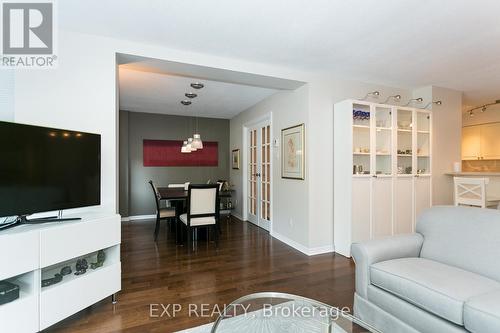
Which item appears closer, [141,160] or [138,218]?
[138,218]

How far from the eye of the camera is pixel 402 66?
336 centimetres

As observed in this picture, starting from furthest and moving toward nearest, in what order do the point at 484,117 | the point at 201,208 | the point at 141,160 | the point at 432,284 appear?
1. the point at 141,160
2. the point at 484,117
3. the point at 201,208
4. the point at 432,284

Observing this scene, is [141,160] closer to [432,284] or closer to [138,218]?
[138,218]

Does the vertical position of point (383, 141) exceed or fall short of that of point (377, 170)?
it exceeds it

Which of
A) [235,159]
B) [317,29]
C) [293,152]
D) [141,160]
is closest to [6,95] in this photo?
[317,29]

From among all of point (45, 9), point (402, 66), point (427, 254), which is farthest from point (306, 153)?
point (45, 9)

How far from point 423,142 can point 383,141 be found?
0.83m

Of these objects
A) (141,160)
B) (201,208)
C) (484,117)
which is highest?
(484,117)

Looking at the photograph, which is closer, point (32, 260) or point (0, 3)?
point (32, 260)

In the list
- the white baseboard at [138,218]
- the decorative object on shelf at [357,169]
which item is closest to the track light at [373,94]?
the decorative object on shelf at [357,169]

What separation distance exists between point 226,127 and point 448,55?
16.1ft

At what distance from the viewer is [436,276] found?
168 cm

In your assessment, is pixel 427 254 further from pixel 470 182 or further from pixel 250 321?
pixel 470 182

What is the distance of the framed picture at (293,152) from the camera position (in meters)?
3.73
